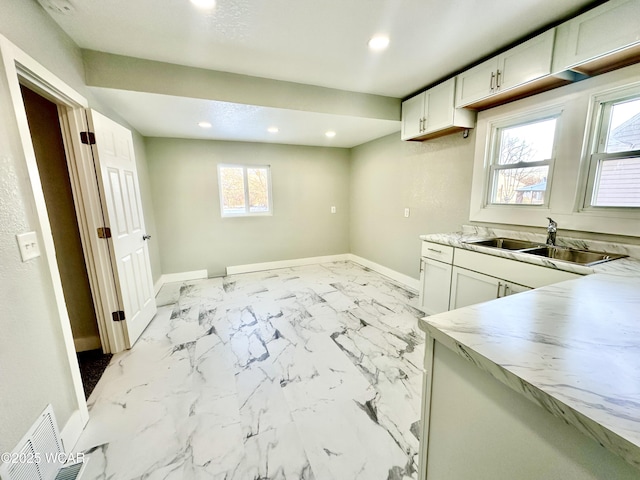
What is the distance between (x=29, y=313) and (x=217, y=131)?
9.56 ft

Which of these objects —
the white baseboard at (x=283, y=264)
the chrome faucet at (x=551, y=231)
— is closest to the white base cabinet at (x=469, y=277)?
the chrome faucet at (x=551, y=231)

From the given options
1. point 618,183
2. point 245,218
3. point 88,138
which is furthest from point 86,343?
point 618,183

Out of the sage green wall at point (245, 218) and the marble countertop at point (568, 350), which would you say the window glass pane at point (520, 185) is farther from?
the sage green wall at point (245, 218)

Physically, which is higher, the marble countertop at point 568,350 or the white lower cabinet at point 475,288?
the marble countertop at point 568,350

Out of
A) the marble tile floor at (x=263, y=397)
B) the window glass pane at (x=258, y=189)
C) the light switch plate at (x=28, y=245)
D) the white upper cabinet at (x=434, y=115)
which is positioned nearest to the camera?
the light switch plate at (x=28, y=245)

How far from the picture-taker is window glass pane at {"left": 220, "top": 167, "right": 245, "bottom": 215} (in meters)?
4.17

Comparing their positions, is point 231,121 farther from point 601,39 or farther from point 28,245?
point 601,39

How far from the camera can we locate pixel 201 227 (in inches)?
162

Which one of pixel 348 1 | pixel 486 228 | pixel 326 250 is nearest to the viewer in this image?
pixel 348 1

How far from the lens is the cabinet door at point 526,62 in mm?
1833

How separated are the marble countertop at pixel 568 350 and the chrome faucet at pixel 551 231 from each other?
105 cm

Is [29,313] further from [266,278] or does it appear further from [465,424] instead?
[266,278]

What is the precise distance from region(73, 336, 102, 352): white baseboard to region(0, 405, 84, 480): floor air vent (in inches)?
46.7

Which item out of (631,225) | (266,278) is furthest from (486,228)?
(266,278)
